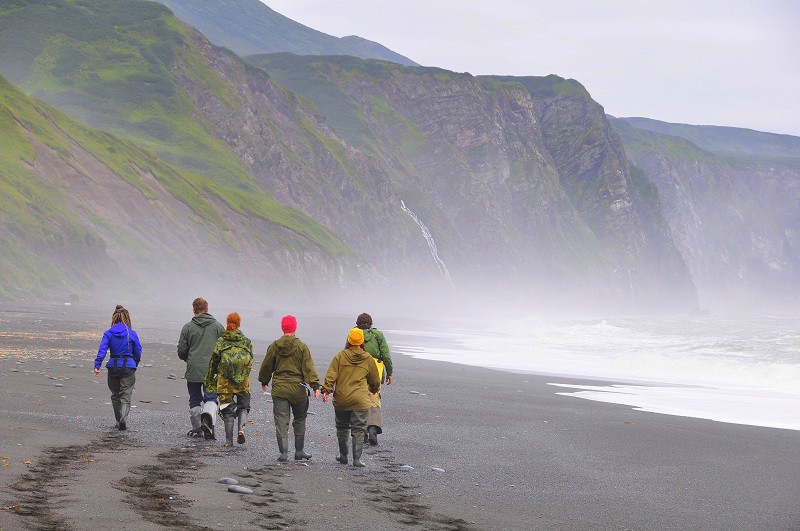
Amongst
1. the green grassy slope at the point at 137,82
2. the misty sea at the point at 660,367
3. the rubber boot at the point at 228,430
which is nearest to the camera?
the rubber boot at the point at 228,430

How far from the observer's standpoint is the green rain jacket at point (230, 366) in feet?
44.5

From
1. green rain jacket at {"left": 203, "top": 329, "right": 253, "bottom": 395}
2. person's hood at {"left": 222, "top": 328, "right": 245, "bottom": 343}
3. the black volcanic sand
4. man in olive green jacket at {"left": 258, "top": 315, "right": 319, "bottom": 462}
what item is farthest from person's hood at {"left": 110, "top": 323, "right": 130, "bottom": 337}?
man in olive green jacket at {"left": 258, "top": 315, "right": 319, "bottom": 462}

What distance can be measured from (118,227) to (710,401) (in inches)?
2538

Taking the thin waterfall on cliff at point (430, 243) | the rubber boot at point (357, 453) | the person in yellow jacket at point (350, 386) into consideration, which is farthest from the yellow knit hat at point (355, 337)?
the thin waterfall on cliff at point (430, 243)

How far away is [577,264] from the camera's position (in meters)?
176

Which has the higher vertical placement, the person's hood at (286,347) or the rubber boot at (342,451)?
the person's hood at (286,347)

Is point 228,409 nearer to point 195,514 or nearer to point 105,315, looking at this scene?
point 195,514

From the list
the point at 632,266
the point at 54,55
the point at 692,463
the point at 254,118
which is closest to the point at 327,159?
the point at 254,118

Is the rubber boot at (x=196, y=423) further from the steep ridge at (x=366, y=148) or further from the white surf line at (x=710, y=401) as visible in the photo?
the steep ridge at (x=366, y=148)

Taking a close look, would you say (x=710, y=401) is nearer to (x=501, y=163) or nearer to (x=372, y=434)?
(x=372, y=434)

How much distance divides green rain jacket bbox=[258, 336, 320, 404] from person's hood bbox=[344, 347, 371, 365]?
524 millimetres

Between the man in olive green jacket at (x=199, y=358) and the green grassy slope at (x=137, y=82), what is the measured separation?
3108 inches

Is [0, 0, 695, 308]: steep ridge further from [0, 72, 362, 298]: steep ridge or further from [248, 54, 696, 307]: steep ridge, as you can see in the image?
[0, 72, 362, 298]: steep ridge

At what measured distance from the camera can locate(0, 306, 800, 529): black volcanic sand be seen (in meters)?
8.89
